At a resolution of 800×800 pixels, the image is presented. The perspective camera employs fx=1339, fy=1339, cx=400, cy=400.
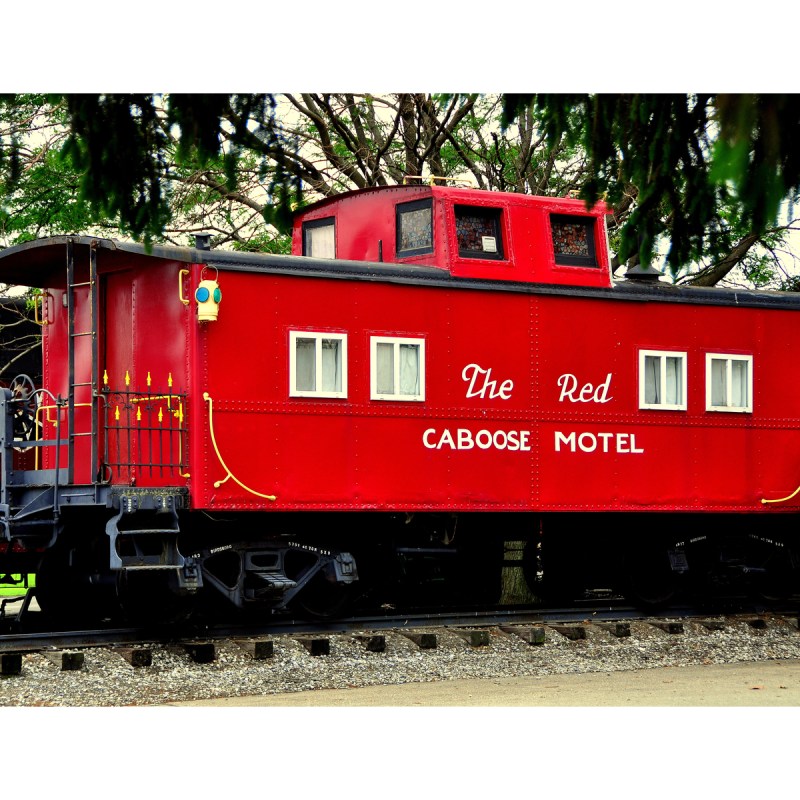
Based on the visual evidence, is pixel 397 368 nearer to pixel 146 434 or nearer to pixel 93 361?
pixel 146 434

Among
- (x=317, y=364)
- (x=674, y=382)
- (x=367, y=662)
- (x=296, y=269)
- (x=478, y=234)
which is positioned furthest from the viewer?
(x=674, y=382)

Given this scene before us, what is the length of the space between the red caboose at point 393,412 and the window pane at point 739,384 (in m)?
0.05

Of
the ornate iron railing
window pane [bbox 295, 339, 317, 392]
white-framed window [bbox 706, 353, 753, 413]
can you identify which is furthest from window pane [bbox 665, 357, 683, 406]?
the ornate iron railing

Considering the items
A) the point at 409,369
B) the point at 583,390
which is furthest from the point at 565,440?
the point at 409,369

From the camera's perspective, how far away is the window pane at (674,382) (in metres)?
14.9

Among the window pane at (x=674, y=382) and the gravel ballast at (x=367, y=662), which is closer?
the gravel ballast at (x=367, y=662)

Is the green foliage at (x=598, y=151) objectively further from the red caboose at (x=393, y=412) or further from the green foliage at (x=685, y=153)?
the red caboose at (x=393, y=412)

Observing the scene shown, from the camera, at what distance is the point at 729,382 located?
603 inches

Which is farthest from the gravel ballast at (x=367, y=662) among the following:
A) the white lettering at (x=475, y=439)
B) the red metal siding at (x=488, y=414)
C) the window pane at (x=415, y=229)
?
the window pane at (x=415, y=229)

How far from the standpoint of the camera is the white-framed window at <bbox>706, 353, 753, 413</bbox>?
1518 cm

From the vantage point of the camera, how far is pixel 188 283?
496 inches

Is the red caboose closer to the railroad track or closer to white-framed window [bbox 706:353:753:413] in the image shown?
white-framed window [bbox 706:353:753:413]

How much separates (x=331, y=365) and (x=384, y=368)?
564mm

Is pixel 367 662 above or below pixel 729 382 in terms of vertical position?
below
